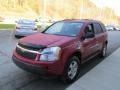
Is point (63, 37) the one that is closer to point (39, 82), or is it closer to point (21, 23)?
point (39, 82)

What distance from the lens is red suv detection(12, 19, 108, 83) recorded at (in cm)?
504

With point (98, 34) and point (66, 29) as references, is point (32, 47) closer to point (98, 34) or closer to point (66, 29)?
point (66, 29)

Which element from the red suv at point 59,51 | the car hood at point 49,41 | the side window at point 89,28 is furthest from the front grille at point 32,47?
the side window at point 89,28

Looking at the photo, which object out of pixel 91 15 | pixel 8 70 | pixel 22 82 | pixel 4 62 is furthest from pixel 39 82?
pixel 91 15

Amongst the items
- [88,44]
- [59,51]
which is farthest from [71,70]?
[88,44]

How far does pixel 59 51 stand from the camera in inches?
202

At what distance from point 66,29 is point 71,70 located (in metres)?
1.48

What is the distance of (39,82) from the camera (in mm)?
5656

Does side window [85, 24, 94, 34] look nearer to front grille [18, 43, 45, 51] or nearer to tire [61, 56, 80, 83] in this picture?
tire [61, 56, 80, 83]

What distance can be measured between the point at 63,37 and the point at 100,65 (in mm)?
2454

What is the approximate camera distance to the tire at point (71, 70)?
215 inches

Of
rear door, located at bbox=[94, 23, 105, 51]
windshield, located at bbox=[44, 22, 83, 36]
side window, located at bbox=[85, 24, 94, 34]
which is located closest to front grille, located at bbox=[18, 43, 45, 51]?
windshield, located at bbox=[44, 22, 83, 36]

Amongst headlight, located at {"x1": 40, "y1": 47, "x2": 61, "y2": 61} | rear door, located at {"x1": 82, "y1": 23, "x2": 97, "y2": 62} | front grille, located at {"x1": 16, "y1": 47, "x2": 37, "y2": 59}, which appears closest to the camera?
headlight, located at {"x1": 40, "y1": 47, "x2": 61, "y2": 61}

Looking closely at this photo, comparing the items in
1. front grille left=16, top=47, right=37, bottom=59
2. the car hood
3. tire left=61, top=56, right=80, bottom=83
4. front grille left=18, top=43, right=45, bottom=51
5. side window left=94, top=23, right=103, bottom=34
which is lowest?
tire left=61, top=56, right=80, bottom=83
